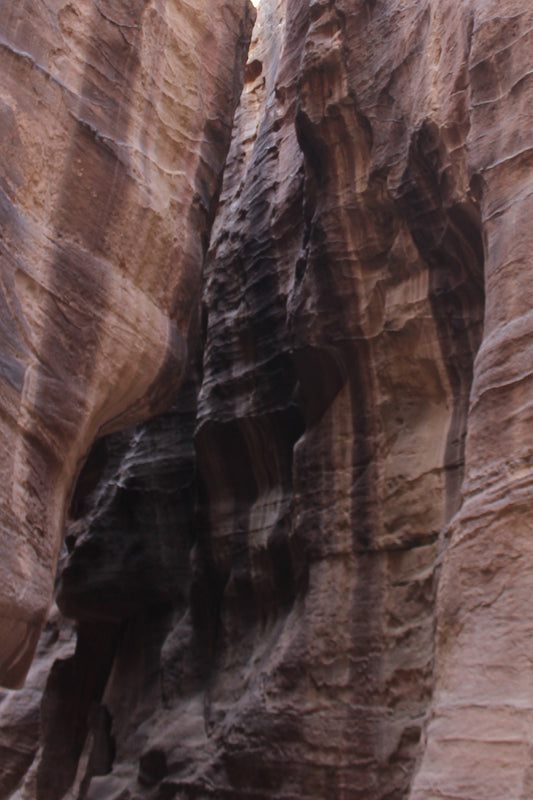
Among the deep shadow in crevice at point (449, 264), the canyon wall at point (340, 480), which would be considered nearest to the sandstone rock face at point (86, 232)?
the canyon wall at point (340, 480)

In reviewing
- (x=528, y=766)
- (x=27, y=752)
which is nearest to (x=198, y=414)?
(x=27, y=752)

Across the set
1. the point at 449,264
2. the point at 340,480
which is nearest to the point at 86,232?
the point at 449,264

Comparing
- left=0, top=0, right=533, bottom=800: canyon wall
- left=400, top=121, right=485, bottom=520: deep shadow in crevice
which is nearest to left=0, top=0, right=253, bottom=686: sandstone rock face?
left=0, top=0, right=533, bottom=800: canyon wall

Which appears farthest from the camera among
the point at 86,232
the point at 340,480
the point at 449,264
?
the point at 340,480

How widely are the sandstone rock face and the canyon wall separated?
1.79ft

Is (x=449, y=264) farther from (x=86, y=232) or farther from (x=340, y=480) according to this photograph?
(x=86, y=232)

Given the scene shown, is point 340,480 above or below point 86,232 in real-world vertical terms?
below

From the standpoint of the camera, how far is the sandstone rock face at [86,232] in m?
5.64

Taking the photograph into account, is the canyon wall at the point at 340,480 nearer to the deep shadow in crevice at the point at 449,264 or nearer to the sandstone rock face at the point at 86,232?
the deep shadow in crevice at the point at 449,264

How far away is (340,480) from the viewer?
8.01 metres

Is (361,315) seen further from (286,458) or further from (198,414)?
(198,414)

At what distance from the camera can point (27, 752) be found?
12805 millimetres

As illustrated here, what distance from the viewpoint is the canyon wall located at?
479 cm

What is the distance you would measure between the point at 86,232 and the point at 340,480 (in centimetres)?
328
